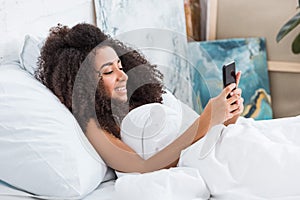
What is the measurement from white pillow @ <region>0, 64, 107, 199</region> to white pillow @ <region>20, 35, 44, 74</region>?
161 millimetres

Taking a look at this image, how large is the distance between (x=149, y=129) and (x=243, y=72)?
1216mm

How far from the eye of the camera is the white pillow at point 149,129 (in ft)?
4.52

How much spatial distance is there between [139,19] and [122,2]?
4.9 inches

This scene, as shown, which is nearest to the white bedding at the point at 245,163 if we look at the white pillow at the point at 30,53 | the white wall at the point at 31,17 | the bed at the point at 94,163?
the bed at the point at 94,163

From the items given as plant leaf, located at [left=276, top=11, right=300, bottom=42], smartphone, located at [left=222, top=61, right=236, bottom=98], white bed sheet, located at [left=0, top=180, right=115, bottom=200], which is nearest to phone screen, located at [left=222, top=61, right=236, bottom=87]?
smartphone, located at [left=222, top=61, right=236, bottom=98]

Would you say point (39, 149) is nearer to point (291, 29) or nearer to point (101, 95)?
point (101, 95)

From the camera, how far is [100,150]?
4.46 feet

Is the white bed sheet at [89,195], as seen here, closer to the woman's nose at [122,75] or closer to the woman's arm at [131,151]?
the woman's arm at [131,151]

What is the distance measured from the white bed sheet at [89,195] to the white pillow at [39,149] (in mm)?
15

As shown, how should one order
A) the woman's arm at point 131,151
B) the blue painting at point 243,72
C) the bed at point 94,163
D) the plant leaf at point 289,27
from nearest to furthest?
the bed at point 94,163 → the woman's arm at point 131,151 → the plant leaf at point 289,27 → the blue painting at point 243,72

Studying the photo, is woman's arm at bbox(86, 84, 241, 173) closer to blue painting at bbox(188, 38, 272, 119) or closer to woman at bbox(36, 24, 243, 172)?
woman at bbox(36, 24, 243, 172)

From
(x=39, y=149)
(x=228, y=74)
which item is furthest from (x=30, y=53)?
(x=228, y=74)

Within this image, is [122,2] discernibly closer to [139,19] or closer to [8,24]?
[139,19]

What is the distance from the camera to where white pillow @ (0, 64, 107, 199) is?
3.96 ft
